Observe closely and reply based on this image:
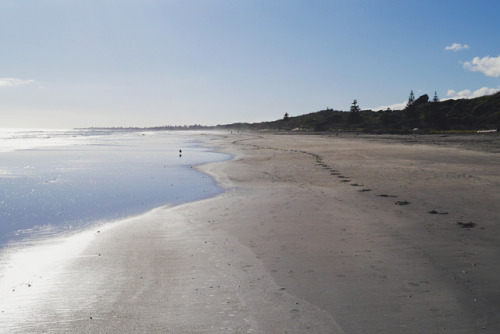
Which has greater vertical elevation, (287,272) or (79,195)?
(287,272)

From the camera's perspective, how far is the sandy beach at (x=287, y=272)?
470 cm

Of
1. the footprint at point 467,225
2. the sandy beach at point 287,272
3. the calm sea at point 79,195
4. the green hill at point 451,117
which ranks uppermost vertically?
the green hill at point 451,117

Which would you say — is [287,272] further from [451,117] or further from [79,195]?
[451,117]

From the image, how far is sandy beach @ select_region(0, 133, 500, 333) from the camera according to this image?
470 cm

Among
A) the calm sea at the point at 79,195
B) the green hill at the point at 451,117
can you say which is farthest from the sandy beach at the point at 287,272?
the green hill at the point at 451,117

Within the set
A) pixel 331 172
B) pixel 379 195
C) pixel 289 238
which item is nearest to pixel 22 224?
pixel 289 238

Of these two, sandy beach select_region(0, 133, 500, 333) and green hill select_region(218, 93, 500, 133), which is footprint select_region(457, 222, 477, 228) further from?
green hill select_region(218, 93, 500, 133)

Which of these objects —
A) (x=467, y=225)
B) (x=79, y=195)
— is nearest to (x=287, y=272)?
(x=467, y=225)

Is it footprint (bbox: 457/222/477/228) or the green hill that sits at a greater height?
the green hill

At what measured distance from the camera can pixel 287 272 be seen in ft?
20.7

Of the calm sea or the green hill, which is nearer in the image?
the calm sea

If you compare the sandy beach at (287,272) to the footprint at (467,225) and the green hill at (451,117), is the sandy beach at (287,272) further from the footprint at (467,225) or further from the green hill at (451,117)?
the green hill at (451,117)

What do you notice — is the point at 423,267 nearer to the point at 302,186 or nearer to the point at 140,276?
the point at 140,276

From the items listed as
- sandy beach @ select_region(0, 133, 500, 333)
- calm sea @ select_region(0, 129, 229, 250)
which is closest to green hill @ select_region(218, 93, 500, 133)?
calm sea @ select_region(0, 129, 229, 250)
